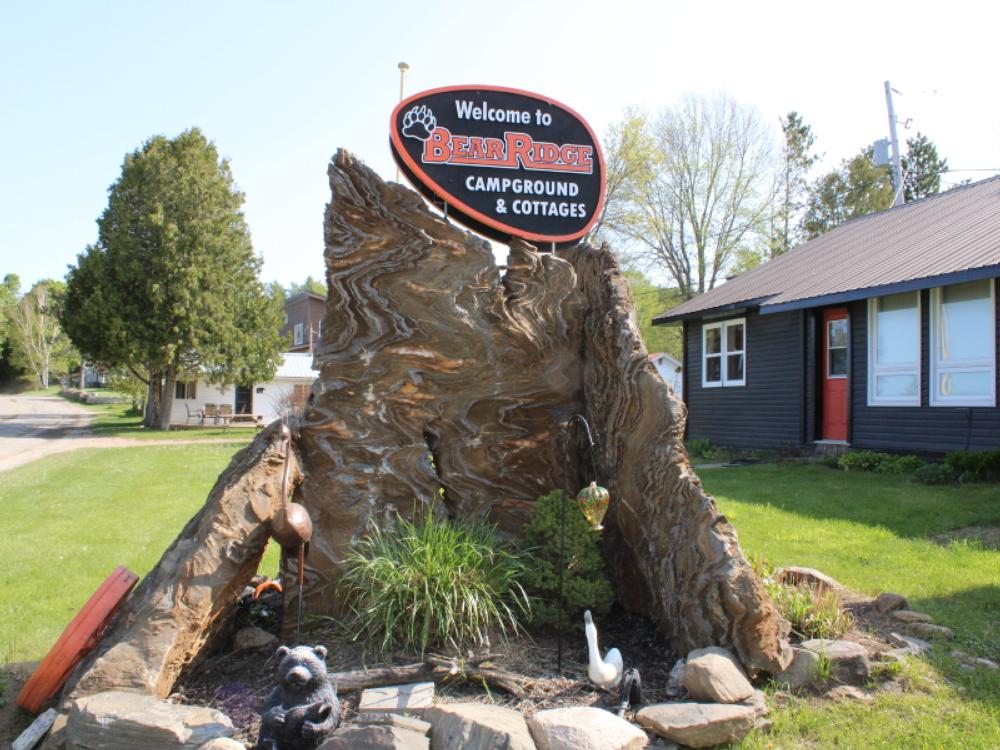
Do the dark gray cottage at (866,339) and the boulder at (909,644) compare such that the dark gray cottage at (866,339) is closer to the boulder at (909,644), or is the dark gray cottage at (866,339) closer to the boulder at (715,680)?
the boulder at (909,644)

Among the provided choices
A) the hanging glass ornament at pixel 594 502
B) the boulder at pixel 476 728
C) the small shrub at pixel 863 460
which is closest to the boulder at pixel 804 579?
the hanging glass ornament at pixel 594 502

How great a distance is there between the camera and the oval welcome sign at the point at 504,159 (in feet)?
Answer: 20.8

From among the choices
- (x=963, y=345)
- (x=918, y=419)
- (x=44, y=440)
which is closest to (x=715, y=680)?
(x=963, y=345)

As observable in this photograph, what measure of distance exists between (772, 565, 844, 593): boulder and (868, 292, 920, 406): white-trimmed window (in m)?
8.54

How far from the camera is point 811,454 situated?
1470 cm

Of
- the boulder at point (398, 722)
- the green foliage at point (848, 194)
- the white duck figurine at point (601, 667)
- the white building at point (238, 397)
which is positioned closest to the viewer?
the boulder at point (398, 722)

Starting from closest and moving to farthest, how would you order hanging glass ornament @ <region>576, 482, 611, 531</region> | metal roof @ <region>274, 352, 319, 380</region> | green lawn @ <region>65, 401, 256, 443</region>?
1. hanging glass ornament @ <region>576, 482, 611, 531</region>
2. green lawn @ <region>65, 401, 256, 443</region>
3. metal roof @ <region>274, 352, 319, 380</region>

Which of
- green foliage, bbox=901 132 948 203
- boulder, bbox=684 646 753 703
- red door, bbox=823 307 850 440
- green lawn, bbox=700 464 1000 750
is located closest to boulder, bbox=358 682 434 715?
boulder, bbox=684 646 753 703

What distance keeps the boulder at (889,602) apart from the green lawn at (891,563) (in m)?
0.21

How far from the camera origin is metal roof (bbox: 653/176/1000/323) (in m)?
11.7

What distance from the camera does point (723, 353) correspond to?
17.8m

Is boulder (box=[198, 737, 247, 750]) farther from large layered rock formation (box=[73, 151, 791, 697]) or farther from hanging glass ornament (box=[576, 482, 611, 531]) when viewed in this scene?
hanging glass ornament (box=[576, 482, 611, 531])

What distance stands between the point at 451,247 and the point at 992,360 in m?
9.81

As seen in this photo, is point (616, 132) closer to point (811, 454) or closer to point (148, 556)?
point (811, 454)
